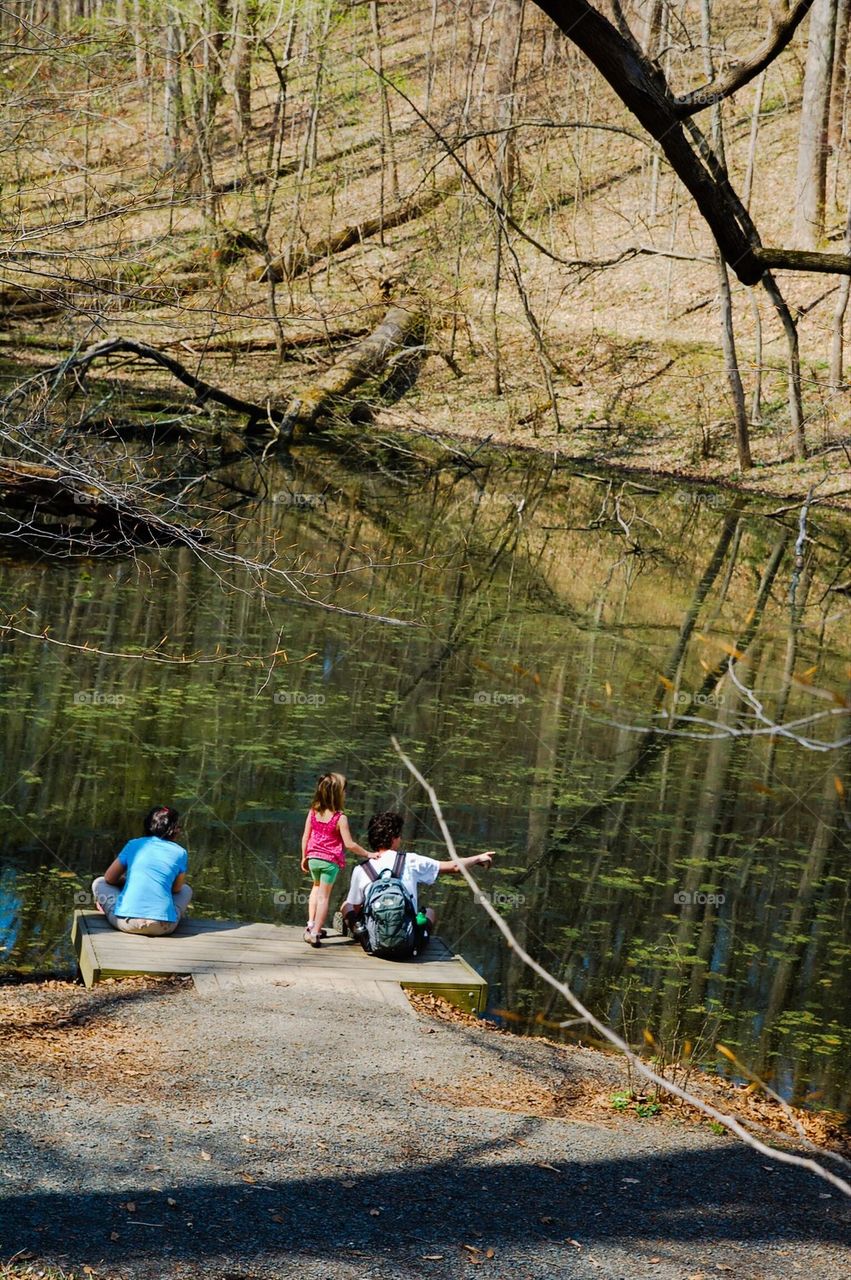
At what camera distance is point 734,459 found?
27.6 m

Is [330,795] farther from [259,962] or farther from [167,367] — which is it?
[167,367]

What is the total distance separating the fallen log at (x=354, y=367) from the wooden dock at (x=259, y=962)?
18.0 m

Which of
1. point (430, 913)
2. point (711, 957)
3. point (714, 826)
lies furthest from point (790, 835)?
point (430, 913)

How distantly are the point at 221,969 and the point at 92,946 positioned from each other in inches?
27.3

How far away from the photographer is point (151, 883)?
286 inches

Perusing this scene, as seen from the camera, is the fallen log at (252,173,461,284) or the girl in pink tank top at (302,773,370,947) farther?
the fallen log at (252,173,461,284)

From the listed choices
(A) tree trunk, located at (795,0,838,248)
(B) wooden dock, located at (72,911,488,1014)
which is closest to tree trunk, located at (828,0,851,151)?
(A) tree trunk, located at (795,0,838,248)

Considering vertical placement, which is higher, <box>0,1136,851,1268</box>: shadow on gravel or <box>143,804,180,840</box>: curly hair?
<box>143,804,180,840</box>: curly hair

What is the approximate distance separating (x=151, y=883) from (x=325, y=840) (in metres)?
1.10

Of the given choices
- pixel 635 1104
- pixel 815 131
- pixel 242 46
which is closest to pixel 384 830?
pixel 635 1104

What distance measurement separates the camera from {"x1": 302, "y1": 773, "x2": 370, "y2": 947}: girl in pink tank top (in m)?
7.78

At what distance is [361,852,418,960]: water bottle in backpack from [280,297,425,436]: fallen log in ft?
58.7

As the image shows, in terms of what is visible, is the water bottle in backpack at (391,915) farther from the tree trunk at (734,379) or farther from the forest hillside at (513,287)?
the tree trunk at (734,379)

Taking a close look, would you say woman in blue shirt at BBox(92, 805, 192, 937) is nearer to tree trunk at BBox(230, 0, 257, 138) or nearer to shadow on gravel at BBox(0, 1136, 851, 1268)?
shadow on gravel at BBox(0, 1136, 851, 1268)
